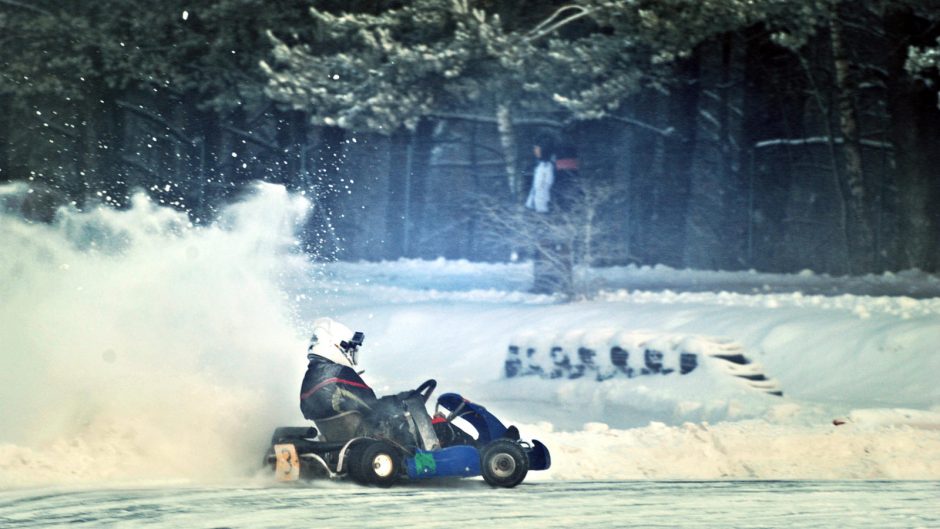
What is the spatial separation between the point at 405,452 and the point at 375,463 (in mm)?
261

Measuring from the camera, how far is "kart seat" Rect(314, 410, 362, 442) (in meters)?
11.1

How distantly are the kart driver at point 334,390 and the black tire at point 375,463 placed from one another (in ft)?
1.09

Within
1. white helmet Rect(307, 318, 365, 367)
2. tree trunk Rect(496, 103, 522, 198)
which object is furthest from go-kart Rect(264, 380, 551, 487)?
tree trunk Rect(496, 103, 522, 198)

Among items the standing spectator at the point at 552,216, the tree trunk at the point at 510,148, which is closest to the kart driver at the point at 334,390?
the standing spectator at the point at 552,216

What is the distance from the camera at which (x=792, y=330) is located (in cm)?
1952

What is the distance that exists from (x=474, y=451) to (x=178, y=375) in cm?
444

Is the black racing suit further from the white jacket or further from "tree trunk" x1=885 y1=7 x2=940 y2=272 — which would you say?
"tree trunk" x1=885 y1=7 x2=940 y2=272

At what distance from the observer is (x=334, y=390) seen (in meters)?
11.0

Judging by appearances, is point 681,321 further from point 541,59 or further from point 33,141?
point 33,141

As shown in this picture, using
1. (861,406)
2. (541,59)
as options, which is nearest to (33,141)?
(541,59)

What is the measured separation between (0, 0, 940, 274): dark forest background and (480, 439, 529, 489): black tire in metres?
13.1

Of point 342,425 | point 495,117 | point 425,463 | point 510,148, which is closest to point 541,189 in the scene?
point 510,148

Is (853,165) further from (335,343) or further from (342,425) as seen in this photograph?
(342,425)

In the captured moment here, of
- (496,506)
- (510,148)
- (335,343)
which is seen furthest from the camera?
(510,148)
